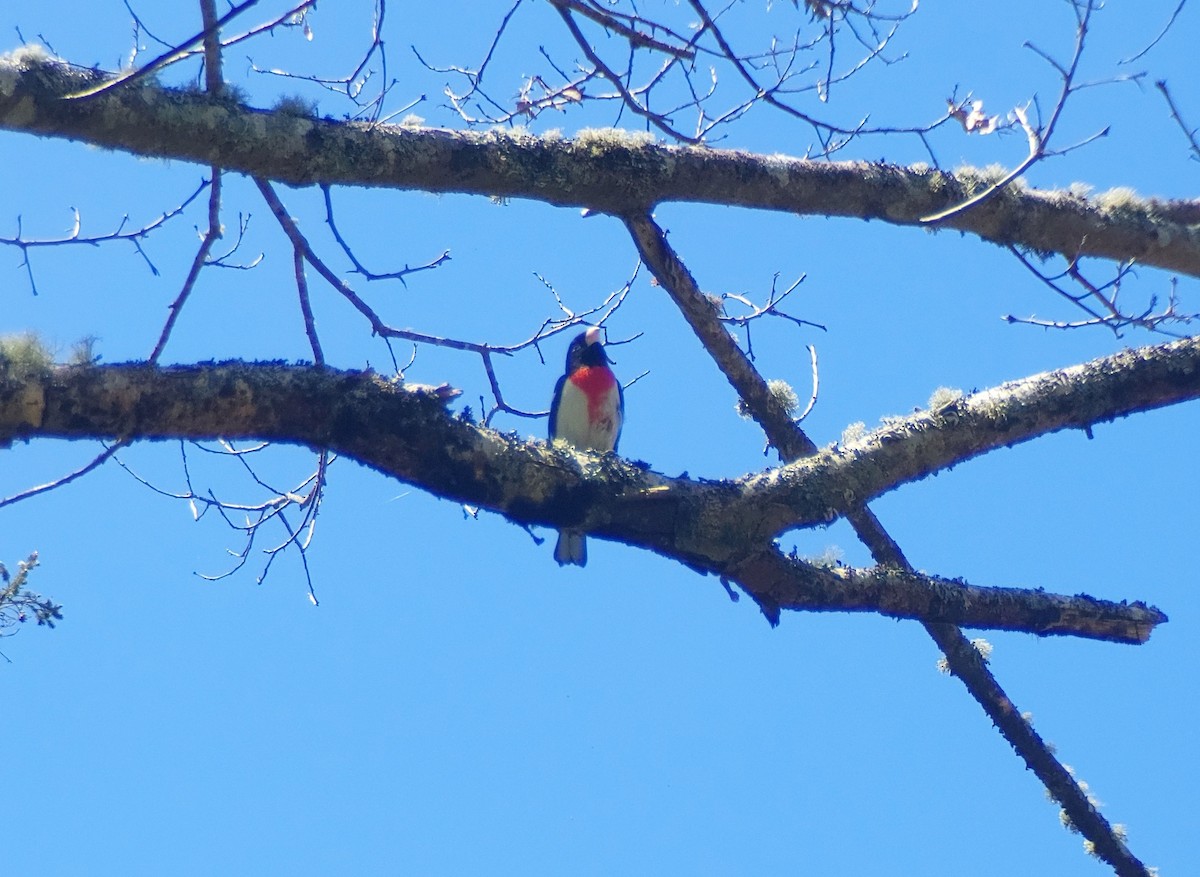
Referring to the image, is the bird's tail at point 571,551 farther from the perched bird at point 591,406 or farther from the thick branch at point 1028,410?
the thick branch at point 1028,410

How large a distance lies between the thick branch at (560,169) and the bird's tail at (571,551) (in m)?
2.52

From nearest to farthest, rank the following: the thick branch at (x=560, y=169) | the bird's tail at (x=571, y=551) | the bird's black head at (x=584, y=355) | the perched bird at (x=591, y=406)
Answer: the thick branch at (x=560, y=169)
the bird's tail at (x=571, y=551)
the perched bird at (x=591, y=406)
the bird's black head at (x=584, y=355)

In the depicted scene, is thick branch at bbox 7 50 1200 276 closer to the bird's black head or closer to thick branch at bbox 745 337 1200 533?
thick branch at bbox 745 337 1200 533

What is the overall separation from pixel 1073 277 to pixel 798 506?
3.76 feet

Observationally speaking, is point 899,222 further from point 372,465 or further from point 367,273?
point 372,465

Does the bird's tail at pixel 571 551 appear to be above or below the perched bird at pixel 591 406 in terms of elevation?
below

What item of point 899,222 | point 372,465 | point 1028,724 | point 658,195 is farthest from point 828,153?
point 372,465

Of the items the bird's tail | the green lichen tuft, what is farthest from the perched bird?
the green lichen tuft

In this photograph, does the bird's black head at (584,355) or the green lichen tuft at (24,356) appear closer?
the green lichen tuft at (24,356)

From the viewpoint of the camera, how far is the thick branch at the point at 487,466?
1.89 metres

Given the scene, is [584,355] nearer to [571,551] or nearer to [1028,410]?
[571,551]

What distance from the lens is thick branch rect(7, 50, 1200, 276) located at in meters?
2.47

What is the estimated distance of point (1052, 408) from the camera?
8.41 ft

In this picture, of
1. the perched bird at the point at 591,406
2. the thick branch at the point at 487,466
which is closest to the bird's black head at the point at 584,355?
the perched bird at the point at 591,406
